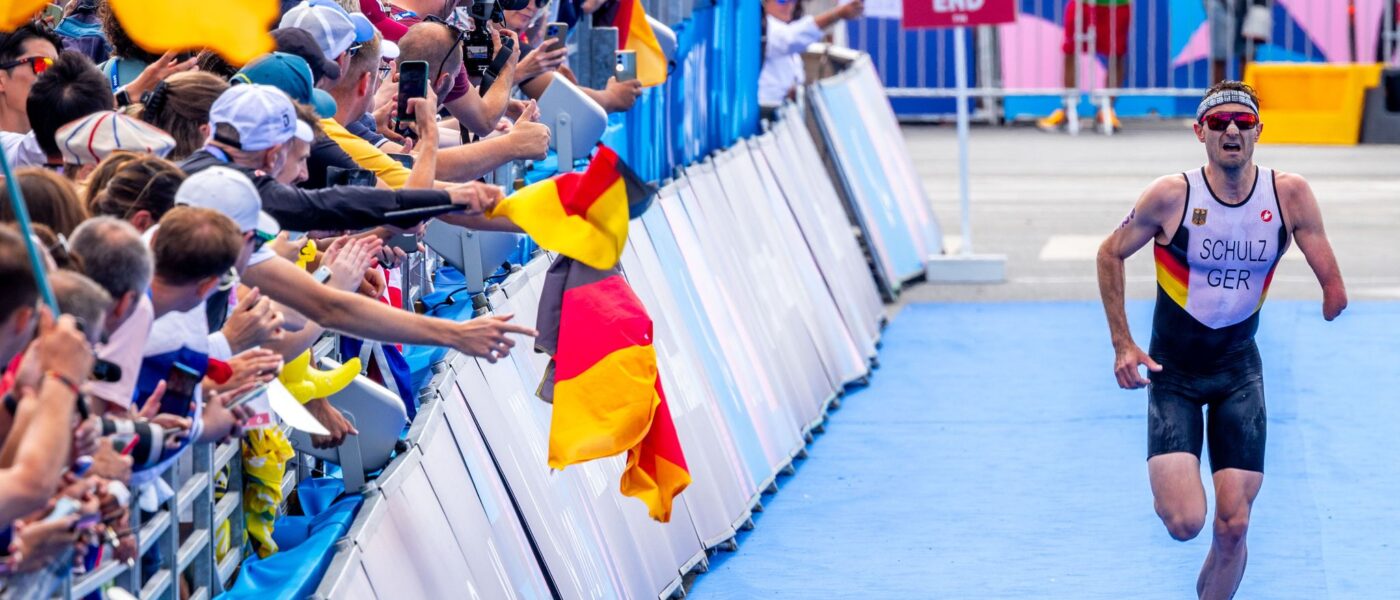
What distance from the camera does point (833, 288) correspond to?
→ 13.8m

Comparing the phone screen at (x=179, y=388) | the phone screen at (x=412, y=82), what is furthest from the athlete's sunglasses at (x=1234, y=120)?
the phone screen at (x=179, y=388)

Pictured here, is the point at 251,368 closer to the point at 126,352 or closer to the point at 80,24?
the point at 126,352

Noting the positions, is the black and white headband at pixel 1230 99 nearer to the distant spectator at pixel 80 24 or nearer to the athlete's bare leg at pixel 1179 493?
the athlete's bare leg at pixel 1179 493

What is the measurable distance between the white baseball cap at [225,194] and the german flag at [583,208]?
124 cm

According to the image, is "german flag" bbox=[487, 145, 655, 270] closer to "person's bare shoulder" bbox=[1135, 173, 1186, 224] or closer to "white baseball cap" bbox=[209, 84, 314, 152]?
"white baseball cap" bbox=[209, 84, 314, 152]

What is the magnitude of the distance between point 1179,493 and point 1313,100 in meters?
19.6

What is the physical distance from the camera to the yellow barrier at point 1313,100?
1016 inches

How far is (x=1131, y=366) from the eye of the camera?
7.82 metres

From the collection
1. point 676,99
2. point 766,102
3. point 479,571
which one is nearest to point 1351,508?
point 676,99

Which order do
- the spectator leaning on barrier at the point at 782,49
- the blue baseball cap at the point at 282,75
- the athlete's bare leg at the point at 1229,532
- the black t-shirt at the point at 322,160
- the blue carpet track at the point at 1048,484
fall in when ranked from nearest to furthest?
the blue baseball cap at the point at 282,75 → the black t-shirt at the point at 322,160 → the athlete's bare leg at the point at 1229,532 → the blue carpet track at the point at 1048,484 → the spectator leaning on barrier at the point at 782,49

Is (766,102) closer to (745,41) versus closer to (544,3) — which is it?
(745,41)

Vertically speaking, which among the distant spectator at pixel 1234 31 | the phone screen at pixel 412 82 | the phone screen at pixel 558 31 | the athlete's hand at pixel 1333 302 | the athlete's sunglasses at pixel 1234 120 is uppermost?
the phone screen at pixel 412 82

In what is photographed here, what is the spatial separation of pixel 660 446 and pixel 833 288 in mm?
7245

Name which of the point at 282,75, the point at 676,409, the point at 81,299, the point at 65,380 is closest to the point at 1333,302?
the point at 676,409
